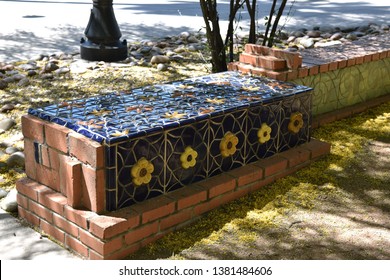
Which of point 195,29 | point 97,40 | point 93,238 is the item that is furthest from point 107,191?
point 195,29

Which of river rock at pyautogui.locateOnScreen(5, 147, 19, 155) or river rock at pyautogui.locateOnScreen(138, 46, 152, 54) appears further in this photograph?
river rock at pyautogui.locateOnScreen(138, 46, 152, 54)

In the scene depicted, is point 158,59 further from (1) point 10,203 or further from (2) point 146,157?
(2) point 146,157

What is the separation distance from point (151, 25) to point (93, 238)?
7352 millimetres

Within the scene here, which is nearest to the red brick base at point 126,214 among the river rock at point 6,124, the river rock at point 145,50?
the river rock at point 6,124

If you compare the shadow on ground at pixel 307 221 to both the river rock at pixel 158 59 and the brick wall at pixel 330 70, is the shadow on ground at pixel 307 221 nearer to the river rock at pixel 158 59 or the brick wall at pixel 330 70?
the brick wall at pixel 330 70

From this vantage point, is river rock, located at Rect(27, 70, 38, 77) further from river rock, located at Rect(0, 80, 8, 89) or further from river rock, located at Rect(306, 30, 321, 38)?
river rock, located at Rect(306, 30, 321, 38)

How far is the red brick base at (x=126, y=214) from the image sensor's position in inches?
137

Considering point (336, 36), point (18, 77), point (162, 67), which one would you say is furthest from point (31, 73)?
point (336, 36)

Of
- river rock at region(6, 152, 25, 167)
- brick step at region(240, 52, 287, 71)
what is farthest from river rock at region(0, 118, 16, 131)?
brick step at region(240, 52, 287, 71)

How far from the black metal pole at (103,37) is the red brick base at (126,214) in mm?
3809

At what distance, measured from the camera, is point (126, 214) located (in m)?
3.58

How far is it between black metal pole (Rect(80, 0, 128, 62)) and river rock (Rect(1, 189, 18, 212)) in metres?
3.85

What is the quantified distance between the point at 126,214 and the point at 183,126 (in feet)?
2.03

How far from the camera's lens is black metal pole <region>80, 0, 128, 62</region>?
25.5 feet
